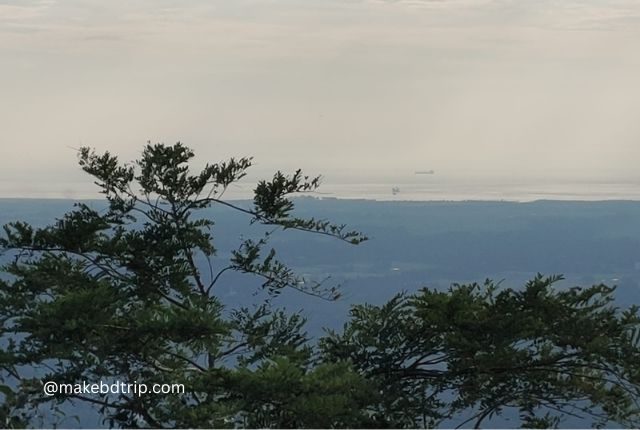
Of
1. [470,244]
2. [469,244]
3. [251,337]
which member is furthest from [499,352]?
[470,244]

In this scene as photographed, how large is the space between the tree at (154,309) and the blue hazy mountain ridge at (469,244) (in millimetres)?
30970

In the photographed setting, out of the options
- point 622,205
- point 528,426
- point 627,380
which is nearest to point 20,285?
point 528,426

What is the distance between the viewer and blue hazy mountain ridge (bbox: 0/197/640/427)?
217 feet

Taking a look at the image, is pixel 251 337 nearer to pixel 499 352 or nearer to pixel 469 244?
pixel 499 352

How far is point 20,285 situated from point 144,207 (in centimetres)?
148

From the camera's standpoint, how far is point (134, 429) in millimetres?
7406

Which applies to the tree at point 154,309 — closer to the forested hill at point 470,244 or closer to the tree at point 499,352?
the tree at point 499,352

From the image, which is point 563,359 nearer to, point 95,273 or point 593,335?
point 593,335

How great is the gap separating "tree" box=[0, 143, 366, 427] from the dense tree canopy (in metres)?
0.02

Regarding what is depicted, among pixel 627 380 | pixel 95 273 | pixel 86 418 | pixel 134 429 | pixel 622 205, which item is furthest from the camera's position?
pixel 622 205

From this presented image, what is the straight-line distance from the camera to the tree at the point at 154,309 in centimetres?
735

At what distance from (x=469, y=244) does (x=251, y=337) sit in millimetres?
97465

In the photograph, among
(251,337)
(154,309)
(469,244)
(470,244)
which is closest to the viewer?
(154,309)

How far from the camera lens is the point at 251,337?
9250mm
